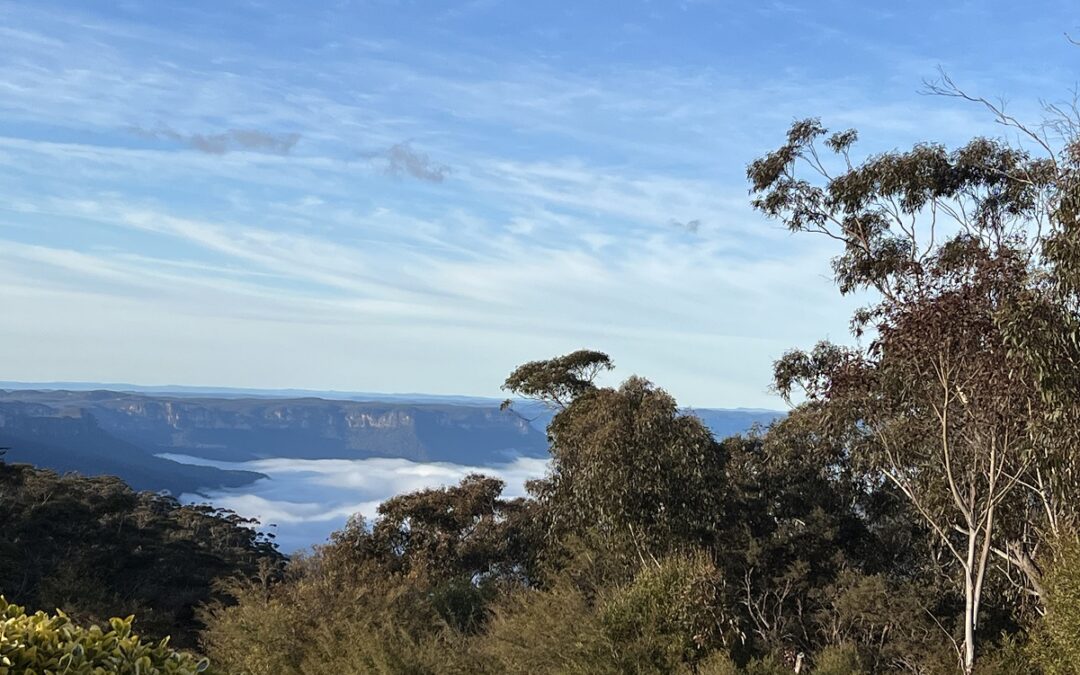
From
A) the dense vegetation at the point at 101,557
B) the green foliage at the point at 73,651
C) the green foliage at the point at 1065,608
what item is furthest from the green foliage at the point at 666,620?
the dense vegetation at the point at 101,557

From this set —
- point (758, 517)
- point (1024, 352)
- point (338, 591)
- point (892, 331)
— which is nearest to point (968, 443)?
point (892, 331)

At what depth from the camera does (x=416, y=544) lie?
28375 mm

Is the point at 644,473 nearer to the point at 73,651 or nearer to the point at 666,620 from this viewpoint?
the point at 666,620

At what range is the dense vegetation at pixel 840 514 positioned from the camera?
10414 millimetres

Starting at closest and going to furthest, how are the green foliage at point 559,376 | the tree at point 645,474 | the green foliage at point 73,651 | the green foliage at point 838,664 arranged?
the green foliage at point 73,651 < the green foliage at point 838,664 < the tree at point 645,474 < the green foliage at point 559,376

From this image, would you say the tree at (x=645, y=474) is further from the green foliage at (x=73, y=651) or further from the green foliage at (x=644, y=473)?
the green foliage at (x=73, y=651)

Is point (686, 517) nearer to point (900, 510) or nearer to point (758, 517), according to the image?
point (758, 517)

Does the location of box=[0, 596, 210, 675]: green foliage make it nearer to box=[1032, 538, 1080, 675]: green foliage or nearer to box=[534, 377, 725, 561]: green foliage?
box=[1032, 538, 1080, 675]: green foliage

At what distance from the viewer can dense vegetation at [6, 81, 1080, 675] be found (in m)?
10.4

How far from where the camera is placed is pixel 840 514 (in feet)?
65.3

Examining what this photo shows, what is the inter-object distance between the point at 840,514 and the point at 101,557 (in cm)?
2552

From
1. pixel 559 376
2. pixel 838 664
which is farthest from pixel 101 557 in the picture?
pixel 838 664

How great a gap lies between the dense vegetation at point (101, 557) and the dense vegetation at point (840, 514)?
952cm

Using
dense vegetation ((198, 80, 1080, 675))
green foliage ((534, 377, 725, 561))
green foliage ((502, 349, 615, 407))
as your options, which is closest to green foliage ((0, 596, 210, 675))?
dense vegetation ((198, 80, 1080, 675))
